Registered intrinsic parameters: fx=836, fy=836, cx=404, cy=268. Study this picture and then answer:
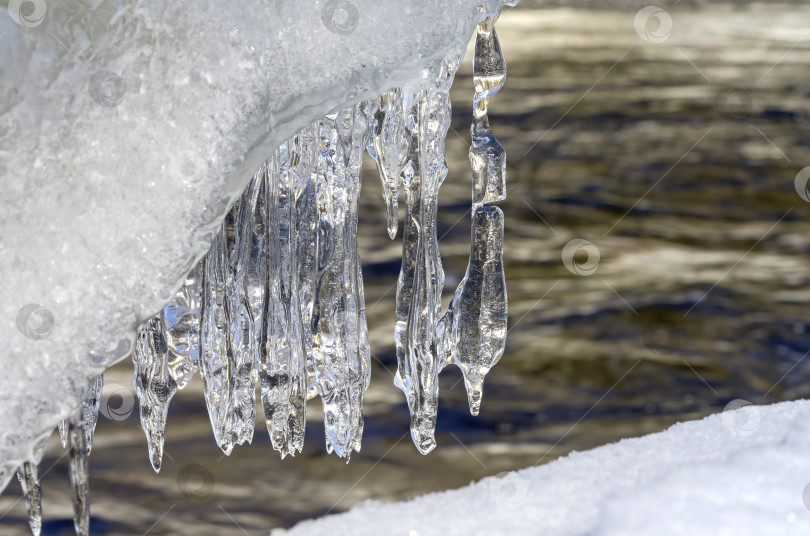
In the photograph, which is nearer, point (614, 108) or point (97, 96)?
point (97, 96)

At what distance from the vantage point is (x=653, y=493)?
1.84 m

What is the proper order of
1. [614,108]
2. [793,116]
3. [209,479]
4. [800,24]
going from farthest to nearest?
[800,24] → [614,108] → [793,116] → [209,479]

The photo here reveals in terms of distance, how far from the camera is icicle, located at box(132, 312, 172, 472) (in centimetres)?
119

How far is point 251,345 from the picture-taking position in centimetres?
118

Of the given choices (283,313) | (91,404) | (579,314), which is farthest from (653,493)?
(579,314)

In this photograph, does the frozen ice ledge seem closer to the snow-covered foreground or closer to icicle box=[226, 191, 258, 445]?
icicle box=[226, 191, 258, 445]

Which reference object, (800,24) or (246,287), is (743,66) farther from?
(246,287)

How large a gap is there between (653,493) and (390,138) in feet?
3.82

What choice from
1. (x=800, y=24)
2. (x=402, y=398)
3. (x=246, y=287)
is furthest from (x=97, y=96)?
(x=800, y=24)

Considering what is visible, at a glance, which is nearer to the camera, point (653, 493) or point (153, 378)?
point (153, 378)

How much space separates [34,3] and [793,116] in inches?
218

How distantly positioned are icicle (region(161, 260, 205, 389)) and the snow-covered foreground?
910 millimetres

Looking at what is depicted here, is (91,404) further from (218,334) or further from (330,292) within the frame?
(330,292)

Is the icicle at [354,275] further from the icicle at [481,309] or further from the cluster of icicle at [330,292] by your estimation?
the icicle at [481,309]
